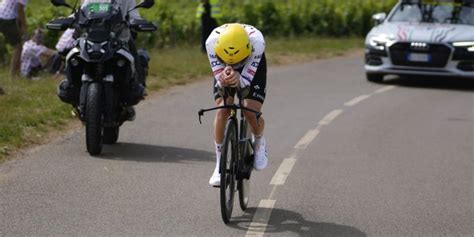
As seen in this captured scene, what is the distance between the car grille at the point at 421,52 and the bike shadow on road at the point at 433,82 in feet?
2.34

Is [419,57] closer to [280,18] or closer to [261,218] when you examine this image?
[280,18]

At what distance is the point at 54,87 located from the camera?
15.3m

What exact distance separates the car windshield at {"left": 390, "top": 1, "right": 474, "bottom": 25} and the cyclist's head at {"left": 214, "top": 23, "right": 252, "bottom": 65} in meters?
12.7

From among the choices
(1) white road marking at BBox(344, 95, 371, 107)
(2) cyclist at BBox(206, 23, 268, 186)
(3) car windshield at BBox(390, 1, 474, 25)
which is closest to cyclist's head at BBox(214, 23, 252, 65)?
(2) cyclist at BBox(206, 23, 268, 186)

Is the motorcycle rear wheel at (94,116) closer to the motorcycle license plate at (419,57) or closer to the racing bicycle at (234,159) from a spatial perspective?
the racing bicycle at (234,159)

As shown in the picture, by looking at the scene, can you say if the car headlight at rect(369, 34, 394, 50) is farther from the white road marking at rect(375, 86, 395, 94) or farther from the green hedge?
the green hedge

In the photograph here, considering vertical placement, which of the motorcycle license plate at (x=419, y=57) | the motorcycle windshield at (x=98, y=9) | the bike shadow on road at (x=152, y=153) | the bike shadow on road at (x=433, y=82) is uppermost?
the motorcycle windshield at (x=98, y=9)

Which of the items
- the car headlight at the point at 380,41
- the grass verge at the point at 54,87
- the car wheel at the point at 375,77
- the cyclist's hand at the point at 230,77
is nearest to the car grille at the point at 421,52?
the car headlight at the point at 380,41

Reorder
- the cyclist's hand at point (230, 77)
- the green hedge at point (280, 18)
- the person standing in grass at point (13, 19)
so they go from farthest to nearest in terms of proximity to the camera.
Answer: the green hedge at point (280, 18) → the person standing in grass at point (13, 19) → the cyclist's hand at point (230, 77)

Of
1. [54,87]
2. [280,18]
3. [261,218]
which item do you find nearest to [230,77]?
[261,218]

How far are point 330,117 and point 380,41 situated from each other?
517cm

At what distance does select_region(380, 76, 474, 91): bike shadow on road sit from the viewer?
19594 mm

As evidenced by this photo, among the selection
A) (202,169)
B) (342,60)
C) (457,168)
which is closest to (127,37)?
(202,169)

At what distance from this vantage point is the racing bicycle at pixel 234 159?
760cm
